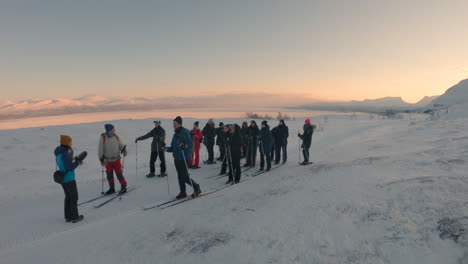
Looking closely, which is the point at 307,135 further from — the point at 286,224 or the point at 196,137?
the point at 286,224

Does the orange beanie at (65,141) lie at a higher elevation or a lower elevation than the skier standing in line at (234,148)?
higher

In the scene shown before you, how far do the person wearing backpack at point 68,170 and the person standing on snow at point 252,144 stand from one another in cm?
692

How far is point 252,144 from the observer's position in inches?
435

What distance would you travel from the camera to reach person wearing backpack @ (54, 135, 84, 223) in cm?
545

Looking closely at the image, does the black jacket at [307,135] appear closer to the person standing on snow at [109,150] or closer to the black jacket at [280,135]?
the black jacket at [280,135]

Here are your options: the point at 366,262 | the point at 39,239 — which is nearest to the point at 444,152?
the point at 366,262

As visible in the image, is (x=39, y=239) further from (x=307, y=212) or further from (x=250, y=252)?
(x=307, y=212)

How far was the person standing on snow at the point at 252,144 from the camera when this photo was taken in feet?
36.4

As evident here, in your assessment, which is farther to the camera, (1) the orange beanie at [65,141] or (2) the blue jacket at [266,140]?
(2) the blue jacket at [266,140]

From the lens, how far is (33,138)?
56.5 ft

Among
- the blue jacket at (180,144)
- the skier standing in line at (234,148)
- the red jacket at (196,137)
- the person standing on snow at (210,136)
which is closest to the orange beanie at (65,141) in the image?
the blue jacket at (180,144)

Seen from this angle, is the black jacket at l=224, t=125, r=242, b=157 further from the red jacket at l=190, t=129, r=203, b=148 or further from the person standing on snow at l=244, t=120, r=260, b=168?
the red jacket at l=190, t=129, r=203, b=148

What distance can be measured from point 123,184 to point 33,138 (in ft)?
47.0

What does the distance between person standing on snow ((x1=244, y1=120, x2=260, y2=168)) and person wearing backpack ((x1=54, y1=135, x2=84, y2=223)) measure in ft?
22.7
